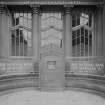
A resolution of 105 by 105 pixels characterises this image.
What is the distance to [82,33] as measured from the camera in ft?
31.9

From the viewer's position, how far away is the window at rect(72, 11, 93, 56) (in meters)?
9.62

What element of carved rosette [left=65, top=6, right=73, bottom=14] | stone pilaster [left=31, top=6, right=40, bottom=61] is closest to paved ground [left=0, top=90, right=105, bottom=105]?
stone pilaster [left=31, top=6, right=40, bottom=61]

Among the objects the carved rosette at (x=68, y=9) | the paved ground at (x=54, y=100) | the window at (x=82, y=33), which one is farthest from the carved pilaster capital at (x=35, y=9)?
the paved ground at (x=54, y=100)

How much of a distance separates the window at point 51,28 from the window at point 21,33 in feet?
3.70

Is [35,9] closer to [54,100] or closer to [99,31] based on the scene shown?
[99,31]

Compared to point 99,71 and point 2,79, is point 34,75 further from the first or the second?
point 99,71

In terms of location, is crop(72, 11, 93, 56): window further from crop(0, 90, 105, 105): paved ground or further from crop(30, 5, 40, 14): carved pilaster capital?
crop(0, 90, 105, 105): paved ground

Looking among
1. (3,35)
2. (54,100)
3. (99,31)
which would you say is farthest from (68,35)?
(54,100)

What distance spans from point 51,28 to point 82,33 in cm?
269

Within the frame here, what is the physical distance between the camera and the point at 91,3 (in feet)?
28.6

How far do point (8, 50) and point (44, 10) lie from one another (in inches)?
176

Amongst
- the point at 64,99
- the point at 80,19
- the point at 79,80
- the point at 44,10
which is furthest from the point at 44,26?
the point at 64,99

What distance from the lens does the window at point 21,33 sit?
9.68 metres

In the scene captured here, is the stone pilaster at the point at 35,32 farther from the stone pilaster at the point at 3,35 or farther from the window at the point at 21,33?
the stone pilaster at the point at 3,35
